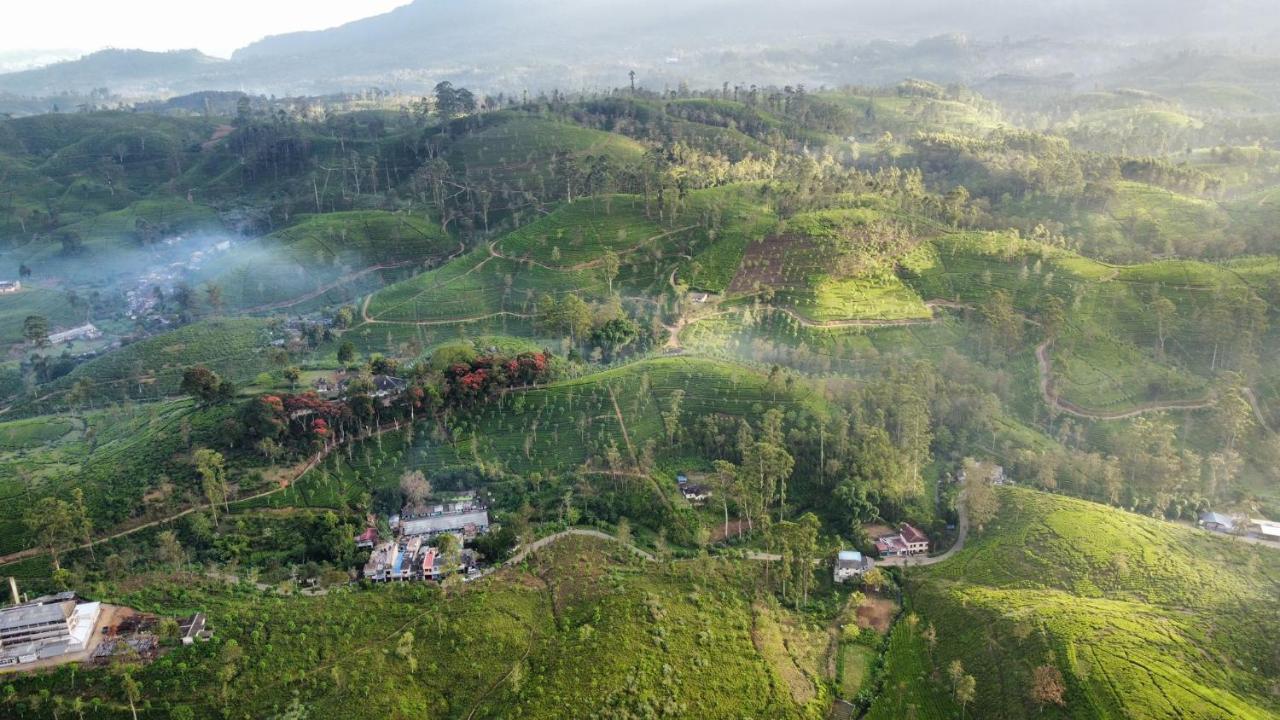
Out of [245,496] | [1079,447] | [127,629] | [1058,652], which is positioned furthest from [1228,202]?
[127,629]

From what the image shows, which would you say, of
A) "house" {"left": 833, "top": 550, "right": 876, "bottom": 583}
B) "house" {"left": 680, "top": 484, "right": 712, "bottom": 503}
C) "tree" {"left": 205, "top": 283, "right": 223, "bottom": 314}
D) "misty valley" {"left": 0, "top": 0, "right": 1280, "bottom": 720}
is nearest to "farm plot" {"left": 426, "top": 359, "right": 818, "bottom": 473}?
"misty valley" {"left": 0, "top": 0, "right": 1280, "bottom": 720}

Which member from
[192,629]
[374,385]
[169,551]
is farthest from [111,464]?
[192,629]

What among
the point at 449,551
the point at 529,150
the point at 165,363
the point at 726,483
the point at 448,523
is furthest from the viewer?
the point at 529,150

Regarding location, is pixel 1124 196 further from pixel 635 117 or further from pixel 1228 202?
pixel 635 117

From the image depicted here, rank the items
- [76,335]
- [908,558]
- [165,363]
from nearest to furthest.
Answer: [908,558] → [165,363] → [76,335]

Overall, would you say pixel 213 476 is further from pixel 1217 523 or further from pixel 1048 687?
pixel 1217 523

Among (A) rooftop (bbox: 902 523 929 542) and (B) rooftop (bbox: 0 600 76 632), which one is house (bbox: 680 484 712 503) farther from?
(B) rooftop (bbox: 0 600 76 632)

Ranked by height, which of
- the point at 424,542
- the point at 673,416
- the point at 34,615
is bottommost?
the point at 424,542
